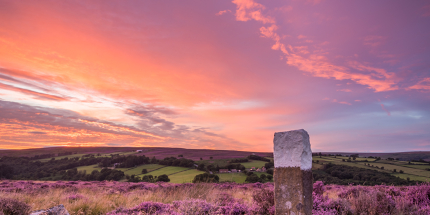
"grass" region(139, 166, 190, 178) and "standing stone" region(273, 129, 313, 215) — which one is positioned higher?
"standing stone" region(273, 129, 313, 215)

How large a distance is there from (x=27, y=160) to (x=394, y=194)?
6240 centimetres

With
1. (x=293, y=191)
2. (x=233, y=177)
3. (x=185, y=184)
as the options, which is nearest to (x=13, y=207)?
(x=293, y=191)

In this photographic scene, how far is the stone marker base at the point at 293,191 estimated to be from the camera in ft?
14.0

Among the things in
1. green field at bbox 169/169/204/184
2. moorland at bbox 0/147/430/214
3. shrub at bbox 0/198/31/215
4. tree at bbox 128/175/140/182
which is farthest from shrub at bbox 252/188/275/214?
tree at bbox 128/175/140/182

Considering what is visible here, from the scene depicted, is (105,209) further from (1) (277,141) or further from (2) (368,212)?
(2) (368,212)

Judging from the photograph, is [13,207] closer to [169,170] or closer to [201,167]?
[201,167]

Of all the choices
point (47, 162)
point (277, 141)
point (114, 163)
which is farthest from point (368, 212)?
point (47, 162)

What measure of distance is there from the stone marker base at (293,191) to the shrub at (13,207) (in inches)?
342

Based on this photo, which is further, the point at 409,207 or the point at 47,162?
the point at 47,162

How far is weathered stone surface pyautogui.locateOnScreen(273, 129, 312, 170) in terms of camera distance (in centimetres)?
440

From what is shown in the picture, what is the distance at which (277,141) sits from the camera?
4766 mm

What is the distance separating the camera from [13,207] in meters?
6.62

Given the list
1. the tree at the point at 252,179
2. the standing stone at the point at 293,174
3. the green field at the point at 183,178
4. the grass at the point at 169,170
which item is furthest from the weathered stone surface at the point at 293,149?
the grass at the point at 169,170

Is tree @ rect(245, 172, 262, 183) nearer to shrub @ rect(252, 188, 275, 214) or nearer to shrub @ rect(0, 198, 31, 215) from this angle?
shrub @ rect(252, 188, 275, 214)
